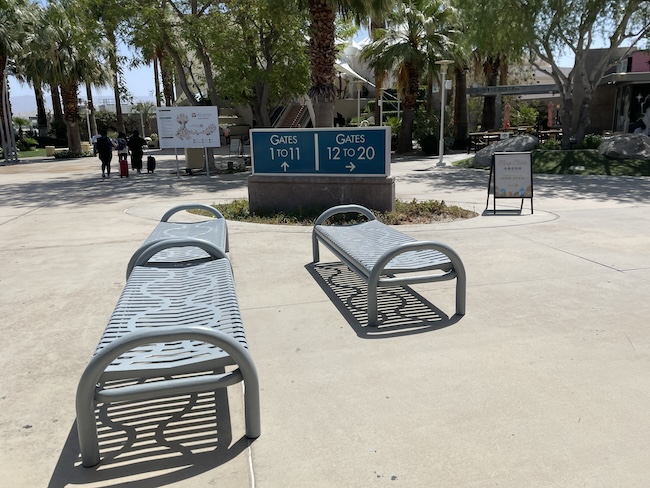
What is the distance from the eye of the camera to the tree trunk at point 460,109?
85.8 feet

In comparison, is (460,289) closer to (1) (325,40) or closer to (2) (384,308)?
(2) (384,308)

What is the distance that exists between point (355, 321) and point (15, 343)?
2.66 metres

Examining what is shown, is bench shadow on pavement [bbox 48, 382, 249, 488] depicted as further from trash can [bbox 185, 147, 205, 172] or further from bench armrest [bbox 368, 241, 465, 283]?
trash can [bbox 185, 147, 205, 172]

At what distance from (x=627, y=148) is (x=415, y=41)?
10684 mm

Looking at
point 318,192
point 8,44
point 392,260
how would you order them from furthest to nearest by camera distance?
1. point 8,44
2. point 318,192
3. point 392,260

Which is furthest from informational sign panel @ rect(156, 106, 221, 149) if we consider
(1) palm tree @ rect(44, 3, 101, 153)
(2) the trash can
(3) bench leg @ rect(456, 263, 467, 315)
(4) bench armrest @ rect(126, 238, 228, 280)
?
(3) bench leg @ rect(456, 263, 467, 315)

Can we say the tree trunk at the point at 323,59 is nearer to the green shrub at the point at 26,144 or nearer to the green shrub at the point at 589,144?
the green shrub at the point at 589,144

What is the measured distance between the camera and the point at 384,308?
15.9ft

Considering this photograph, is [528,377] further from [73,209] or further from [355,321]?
[73,209]

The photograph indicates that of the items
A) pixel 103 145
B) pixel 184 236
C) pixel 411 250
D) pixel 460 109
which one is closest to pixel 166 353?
pixel 411 250

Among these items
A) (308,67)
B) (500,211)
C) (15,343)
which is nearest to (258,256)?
(15,343)

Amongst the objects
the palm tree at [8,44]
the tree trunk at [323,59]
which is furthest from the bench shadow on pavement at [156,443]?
the palm tree at [8,44]

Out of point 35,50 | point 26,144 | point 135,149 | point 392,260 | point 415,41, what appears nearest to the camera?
point 392,260

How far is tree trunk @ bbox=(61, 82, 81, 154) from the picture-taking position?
31.0 metres
